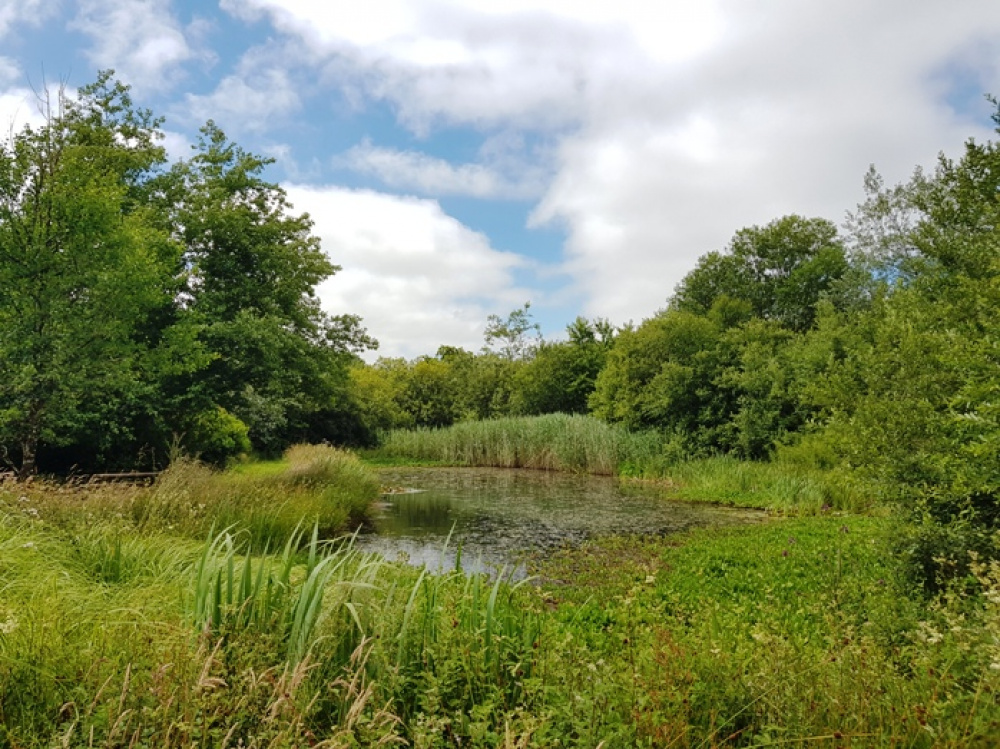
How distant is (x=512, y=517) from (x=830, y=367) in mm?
7775

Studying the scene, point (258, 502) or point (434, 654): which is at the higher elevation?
point (434, 654)

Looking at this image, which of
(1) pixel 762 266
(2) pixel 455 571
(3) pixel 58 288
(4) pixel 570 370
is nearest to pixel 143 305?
(3) pixel 58 288

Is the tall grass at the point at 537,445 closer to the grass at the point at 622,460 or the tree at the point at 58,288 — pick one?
the grass at the point at 622,460

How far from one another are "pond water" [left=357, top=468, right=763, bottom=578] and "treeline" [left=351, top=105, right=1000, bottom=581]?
3677 millimetres

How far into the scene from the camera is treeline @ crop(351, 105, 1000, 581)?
5.01 meters

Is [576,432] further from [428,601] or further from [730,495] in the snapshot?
[428,601]

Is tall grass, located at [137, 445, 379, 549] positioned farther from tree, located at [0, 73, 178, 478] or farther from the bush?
the bush

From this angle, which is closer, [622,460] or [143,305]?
[143,305]

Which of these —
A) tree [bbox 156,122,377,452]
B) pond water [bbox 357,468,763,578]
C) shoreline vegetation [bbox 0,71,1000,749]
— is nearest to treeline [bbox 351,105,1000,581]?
shoreline vegetation [bbox 0,71,1000,749]

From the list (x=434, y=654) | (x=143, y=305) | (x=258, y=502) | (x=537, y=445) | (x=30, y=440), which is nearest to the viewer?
(x=434, y=654)

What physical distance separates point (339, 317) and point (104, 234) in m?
15.9

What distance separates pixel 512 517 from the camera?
1347 cm

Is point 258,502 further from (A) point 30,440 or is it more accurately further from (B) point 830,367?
(B) point 830,367

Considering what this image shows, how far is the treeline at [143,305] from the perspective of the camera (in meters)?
10.1
